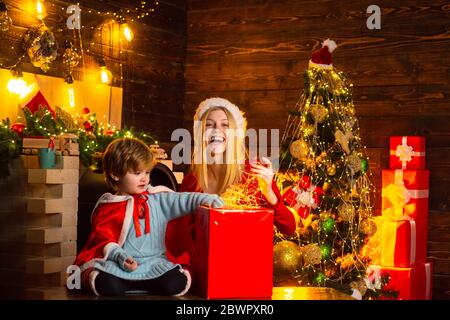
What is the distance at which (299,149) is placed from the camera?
4039mm

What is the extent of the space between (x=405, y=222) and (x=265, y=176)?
7.04 ft

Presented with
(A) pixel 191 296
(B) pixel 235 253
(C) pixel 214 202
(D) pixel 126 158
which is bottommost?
(A) pixel 191 296

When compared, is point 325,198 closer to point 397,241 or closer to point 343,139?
point 343,139

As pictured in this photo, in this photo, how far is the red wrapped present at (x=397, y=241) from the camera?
4395 millimetres

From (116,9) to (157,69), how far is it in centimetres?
58

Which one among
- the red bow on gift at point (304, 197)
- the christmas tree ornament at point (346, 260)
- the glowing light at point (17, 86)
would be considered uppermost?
the glowing light at point (17, 86)

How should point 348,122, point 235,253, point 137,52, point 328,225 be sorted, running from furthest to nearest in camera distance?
1. point 137,52
2. point 348,122
3. point 328,225
4. point 235,253

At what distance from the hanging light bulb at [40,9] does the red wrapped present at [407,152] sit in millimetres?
2149

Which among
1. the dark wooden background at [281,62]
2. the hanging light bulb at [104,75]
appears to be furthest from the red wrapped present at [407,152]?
the hanging light bulb at [104,75]

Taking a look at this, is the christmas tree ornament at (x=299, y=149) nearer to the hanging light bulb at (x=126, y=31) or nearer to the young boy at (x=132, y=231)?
the hanging light bulb at (x=126, y=31)

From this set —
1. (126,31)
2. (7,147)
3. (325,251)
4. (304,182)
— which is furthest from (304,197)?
(126,31)

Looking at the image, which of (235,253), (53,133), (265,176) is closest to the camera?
(235,253)
